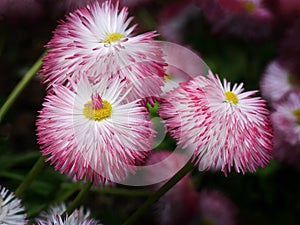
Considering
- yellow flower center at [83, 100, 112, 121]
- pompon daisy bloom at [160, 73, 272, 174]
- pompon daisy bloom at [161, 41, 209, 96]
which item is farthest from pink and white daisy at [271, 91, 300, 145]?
yellow flower center at [83, 100, 112, 121]

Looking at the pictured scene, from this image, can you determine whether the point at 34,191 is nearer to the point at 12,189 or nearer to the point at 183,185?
the point at 12,189

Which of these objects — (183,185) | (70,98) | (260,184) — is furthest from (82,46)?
(260,184)

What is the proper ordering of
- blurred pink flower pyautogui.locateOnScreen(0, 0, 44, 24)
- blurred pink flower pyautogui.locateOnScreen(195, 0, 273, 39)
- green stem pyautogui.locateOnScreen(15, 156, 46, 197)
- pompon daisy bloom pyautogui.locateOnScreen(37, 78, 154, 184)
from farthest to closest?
blurred pink flower pyautogui.locateOnScreen(195, 0, 273, 39) < blurred pink flower pyautogui.locateOnScreen(0, 0, 44, 24) < green stem pyautogui.locateOnScreen(15, 156, 46, 197) < pompon daisy bloom pyautogui.locateOnScreen(37, 78, 154, 184)

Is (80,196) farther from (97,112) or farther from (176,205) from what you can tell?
(176,205)

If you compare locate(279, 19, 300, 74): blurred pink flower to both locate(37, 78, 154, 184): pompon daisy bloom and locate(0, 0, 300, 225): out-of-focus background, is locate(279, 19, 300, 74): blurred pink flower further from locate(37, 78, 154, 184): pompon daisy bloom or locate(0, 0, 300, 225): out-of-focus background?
locate(37, 78, 154, 184): pompon daisy bloom

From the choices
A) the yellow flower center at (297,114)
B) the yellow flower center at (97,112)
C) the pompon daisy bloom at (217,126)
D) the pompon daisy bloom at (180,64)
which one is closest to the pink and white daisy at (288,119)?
the yellow flower center at (297,114)

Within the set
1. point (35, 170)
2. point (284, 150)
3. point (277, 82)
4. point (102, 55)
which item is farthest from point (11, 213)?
point (277, 82)
